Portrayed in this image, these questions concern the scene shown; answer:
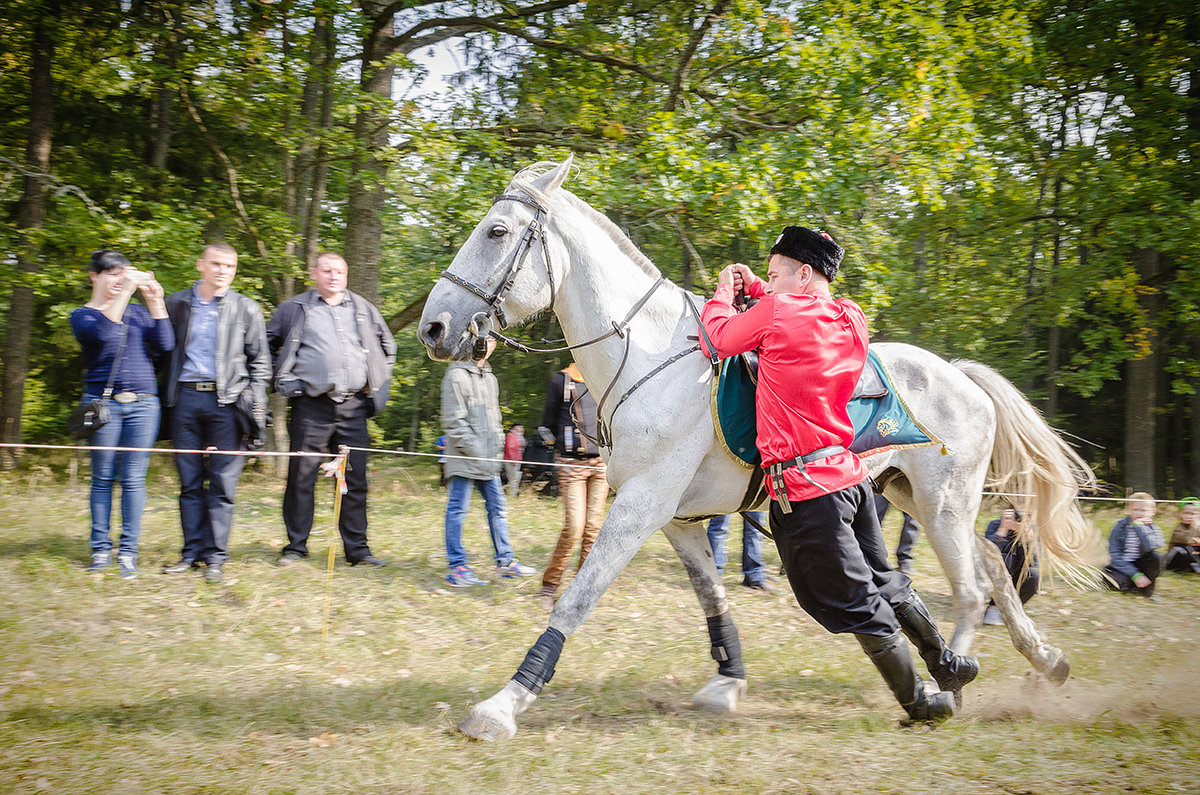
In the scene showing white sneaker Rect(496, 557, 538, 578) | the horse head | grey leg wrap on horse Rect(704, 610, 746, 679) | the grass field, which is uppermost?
the horse head

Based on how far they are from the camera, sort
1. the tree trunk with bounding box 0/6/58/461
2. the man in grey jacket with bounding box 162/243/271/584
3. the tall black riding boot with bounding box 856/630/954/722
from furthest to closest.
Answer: the tree trunk with bounding box 0/6/58/461, the man in grey jacket with bounding box 162/243/271/584, the tall black riding boot with bounding box 856/630/954/722

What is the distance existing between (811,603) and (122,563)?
4.83 m

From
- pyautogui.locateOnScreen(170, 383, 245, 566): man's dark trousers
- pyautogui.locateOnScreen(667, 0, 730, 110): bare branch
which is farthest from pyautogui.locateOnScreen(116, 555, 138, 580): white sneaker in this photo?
pyautogui.locateOnScreen(667, 0, 730, 110): bare branch

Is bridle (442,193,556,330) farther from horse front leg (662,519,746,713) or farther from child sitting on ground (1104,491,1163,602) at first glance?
child sitting on ground (1104,491,1163,602)

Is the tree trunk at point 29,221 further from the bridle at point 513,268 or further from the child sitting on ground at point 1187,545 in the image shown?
the child sitting on ground at point 1187,545

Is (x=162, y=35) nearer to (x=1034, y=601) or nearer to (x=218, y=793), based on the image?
(x=218, y=793)

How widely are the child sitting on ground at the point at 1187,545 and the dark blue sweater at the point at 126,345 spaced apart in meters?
10.1

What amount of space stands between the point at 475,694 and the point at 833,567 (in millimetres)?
2112

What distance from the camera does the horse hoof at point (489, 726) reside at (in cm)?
344

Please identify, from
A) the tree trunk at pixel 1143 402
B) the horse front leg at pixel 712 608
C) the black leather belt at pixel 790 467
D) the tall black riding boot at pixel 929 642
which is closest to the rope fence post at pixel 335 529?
the horse front leg at pixel 712 608

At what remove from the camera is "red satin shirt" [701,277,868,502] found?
3398mm

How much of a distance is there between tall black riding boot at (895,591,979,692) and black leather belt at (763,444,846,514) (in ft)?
2.90

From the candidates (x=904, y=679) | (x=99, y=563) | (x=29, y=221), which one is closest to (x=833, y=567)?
(x=904, y=679)

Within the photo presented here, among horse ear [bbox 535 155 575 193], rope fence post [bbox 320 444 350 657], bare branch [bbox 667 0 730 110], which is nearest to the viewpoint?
horse ear [bbox 535 155 575 193]
